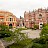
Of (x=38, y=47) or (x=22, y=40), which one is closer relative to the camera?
(x=38, y=47)

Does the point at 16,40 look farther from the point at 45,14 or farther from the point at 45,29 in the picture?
the point at 45,14

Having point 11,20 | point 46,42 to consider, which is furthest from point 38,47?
point 11,20

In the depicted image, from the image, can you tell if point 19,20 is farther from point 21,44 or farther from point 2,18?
point 21,44

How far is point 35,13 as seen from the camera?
34.9 meters

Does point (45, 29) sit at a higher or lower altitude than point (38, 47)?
higher

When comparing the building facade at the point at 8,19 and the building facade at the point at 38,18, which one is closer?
the building facade at the point at 38,18

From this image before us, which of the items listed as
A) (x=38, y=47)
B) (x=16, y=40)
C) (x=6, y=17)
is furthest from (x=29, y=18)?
(x=38, y=47)

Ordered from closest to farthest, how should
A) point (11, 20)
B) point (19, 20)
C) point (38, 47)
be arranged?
point (38, 47) → point (11, 20) → point (19, 20)

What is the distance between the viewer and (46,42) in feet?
32.2

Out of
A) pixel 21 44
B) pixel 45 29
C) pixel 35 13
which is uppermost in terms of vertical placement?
pixel 35 13

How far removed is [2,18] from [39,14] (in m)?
8.00

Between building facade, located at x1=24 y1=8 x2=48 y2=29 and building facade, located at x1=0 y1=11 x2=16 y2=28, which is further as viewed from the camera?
building facade, located at x1=0 y1=11 x2=16 y2=28

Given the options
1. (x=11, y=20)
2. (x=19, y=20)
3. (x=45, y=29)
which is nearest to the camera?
(x=45, y=29)

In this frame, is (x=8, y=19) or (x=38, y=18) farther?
(x=8, y=19)
